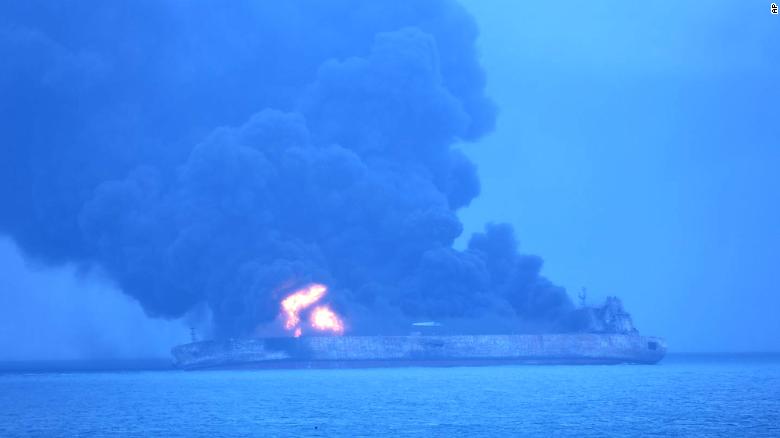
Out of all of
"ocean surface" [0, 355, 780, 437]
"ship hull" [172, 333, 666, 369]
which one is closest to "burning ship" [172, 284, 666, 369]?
"ship hull" [172, 333, 666, 369]

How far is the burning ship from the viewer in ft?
364

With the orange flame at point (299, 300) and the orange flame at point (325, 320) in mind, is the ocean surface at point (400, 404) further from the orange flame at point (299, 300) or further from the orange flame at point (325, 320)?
the orange flame at point (299, 300)

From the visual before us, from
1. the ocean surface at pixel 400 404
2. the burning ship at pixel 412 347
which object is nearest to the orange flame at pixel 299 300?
the burning ship at pixel 412 347

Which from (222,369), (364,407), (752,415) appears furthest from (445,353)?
(752,415)

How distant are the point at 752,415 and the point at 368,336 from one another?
50.2 m

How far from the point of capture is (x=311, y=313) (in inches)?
4306

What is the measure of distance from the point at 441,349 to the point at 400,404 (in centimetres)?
4029

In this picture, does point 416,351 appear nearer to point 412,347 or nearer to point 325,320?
point 412,347

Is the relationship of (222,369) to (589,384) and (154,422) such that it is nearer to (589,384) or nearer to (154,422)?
(589,384)

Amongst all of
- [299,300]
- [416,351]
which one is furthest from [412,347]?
[299,300]

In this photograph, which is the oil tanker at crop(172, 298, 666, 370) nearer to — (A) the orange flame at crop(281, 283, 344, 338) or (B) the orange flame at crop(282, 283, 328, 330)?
(A) the orange flame at crop(281, 283, 344, 338)

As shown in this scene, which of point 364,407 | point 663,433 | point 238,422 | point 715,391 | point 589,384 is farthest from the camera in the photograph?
point 589,384

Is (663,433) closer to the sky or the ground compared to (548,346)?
closer to the ground

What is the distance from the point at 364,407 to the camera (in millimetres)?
74250
